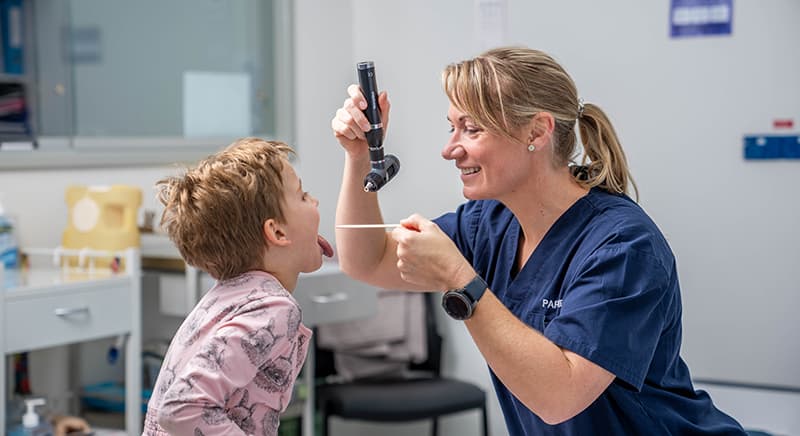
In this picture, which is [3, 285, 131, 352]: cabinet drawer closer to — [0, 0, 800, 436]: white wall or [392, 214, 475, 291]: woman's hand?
[0, 0, 800, 436]: white wall

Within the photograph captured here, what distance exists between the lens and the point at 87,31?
10.6 feet

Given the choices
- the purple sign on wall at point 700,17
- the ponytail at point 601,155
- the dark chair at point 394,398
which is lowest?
the dark chair at point 394,398

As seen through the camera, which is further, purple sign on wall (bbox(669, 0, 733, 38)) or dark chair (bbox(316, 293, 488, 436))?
dark chair (bbox(316, 293, 488, 436))

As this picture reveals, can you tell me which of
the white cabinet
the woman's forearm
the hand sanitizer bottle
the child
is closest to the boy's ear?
the child

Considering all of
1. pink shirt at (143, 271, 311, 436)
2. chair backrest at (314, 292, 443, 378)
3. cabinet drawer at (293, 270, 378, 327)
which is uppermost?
pink shirt at (143, 271, 311, 436)

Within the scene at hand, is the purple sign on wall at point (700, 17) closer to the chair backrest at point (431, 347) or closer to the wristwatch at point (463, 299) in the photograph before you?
the chair backrest at point (431, 347)

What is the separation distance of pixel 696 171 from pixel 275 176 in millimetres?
1991

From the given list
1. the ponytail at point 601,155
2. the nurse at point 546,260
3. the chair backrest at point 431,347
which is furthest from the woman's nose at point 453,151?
the chair backrest at point 431,347

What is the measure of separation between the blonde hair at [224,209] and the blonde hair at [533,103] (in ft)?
1.14

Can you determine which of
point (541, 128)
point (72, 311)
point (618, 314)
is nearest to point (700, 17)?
point (541, 128)

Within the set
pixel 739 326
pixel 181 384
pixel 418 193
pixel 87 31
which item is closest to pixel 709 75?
pixel 739 326

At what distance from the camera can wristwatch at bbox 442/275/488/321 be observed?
1443 millimetres

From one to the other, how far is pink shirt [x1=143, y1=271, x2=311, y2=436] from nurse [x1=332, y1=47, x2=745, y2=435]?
A: 0.70 ft

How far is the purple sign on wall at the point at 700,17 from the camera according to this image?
10.1 ft
